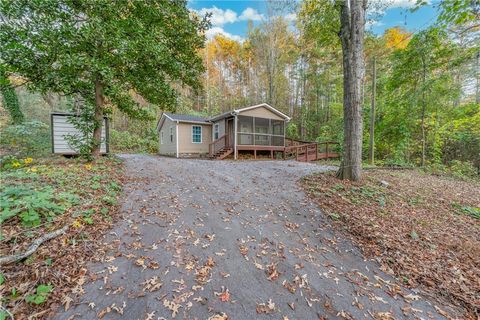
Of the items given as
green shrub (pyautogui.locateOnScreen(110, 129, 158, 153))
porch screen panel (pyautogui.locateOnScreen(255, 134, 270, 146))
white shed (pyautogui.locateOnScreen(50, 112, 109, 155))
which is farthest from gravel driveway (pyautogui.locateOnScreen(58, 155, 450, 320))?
green shrub (pyautogui.locateOnScreen(110, 129, 158, 153))

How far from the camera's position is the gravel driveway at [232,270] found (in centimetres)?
202

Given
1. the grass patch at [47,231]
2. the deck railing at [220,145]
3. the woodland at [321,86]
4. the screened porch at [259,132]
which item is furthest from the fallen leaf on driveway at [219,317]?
the deck railing at [220,145]

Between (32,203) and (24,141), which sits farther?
(24,141)

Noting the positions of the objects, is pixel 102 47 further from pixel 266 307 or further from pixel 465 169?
pixel 465 169

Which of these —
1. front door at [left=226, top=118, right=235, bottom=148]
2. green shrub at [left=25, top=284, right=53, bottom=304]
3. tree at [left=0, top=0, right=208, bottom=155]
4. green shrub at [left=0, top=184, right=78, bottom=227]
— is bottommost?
green shrub at [left=25, top=284, right=53, bottom=304]

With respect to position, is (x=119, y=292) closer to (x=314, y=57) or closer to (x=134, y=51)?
(x=134, y=51)

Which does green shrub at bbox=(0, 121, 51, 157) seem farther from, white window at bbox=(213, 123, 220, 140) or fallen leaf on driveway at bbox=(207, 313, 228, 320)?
fallen leaf on driveway at bbox=(207, 313, 228, 320)

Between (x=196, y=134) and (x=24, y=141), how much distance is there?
28.4 ft

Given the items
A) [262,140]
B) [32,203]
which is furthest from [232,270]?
[262,140]

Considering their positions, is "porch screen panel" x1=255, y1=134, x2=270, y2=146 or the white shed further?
"porch screen panel" x1=255, y1=134, x2=270, y2=146

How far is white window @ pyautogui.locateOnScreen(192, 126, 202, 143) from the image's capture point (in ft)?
47.5

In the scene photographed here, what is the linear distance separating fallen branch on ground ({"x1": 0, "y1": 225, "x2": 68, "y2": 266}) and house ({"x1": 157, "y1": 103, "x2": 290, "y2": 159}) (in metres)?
10.1

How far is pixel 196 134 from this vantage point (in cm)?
1465

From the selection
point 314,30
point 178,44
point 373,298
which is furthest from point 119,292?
point 314,30
